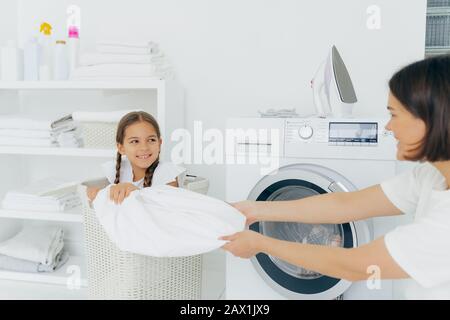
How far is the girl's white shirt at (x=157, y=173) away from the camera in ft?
5.64

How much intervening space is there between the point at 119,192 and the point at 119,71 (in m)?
0.84

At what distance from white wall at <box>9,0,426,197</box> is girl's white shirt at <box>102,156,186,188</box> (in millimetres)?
544

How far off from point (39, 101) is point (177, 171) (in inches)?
45.8

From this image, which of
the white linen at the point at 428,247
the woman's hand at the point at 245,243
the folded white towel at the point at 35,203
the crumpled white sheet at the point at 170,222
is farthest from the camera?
the folded white towel at the point at 35,203

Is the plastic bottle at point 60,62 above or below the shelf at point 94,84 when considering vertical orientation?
above

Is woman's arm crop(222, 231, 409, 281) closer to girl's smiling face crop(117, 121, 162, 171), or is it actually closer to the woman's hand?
the woman's hand

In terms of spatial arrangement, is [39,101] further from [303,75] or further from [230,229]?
[230,229]

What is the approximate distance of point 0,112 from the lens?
7.68 feet

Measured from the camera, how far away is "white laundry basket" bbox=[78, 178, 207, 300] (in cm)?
160

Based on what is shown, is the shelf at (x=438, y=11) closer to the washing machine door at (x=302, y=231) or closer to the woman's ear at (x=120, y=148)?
the washing machine door at (x=302, y=231)

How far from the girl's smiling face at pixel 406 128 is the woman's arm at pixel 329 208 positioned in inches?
9.8

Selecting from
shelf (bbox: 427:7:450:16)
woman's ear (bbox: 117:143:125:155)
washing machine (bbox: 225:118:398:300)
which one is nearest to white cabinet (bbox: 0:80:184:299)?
woman's ear (bbox: 117:143:125:155)

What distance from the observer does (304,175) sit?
1.54 meters

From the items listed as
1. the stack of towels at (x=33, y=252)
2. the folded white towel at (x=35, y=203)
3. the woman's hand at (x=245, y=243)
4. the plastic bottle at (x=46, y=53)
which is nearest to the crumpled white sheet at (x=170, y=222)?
the woman's hand at (x=245, y=243)
